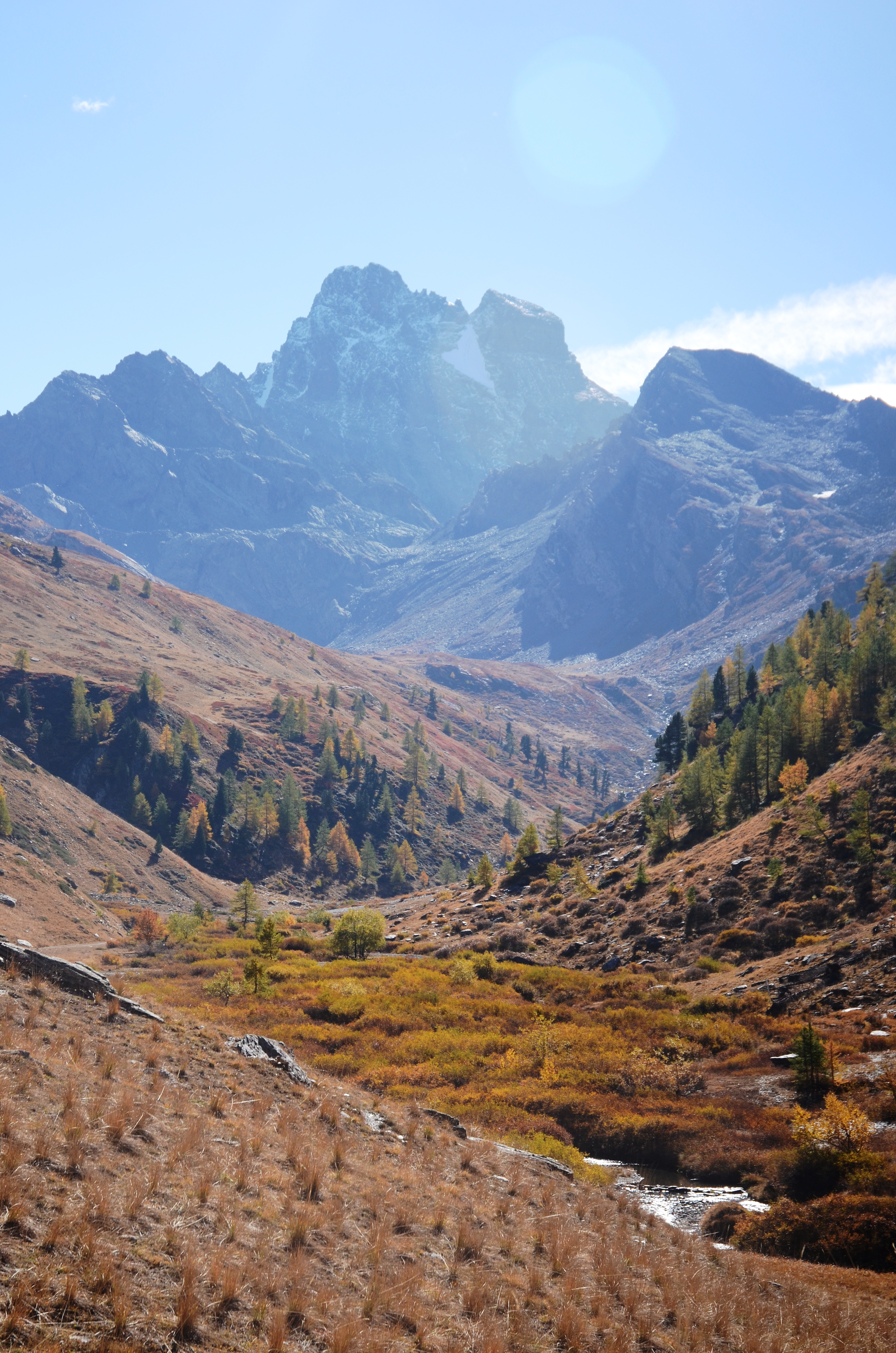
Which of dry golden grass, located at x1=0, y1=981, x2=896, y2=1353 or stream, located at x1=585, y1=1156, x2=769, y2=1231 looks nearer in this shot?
dry golden grass, located at x1=0, y1=981, x2=896, y2=1353

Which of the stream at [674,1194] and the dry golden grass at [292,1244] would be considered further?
the stream at [674,1194]

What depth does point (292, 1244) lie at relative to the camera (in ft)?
38.7

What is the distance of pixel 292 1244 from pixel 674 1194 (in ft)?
63.5

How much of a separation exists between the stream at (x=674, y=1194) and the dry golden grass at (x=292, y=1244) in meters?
2.92

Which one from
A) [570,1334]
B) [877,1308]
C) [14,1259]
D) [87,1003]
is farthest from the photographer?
[87,1003]

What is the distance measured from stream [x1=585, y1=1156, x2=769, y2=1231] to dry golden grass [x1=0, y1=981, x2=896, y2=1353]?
292cm

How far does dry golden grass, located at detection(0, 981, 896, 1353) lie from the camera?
30.2ft

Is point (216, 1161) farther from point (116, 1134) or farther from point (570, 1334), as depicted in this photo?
point (570, 1334)

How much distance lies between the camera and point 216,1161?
13.8 meters

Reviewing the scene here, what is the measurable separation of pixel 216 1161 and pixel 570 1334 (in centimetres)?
666

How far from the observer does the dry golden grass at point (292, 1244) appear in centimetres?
921

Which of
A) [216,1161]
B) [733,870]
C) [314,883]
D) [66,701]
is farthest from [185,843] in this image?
[216,1161]

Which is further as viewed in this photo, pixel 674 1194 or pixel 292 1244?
pixel 674 1194

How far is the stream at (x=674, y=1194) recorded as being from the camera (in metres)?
23.1
